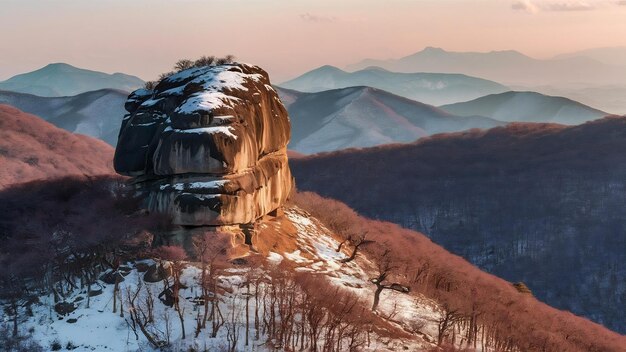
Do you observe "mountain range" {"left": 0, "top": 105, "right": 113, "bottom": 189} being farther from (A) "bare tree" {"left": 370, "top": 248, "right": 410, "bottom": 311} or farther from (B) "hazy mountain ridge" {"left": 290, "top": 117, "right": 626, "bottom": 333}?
(A) "bare tree" {"left": 370, "top": 248, "right": 410, "bottom": 311}

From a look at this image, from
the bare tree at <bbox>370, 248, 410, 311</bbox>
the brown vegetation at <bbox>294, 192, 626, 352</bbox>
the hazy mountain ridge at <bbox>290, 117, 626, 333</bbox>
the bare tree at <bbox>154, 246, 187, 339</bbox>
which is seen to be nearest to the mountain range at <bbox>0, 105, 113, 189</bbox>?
the hazy mountain ridge at <bbox>290, 117, 626, 333</bbox>

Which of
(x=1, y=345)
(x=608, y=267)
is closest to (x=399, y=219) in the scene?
(x=608, y=267)

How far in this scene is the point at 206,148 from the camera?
172 feet

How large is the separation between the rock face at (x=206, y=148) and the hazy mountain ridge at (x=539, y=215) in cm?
8265

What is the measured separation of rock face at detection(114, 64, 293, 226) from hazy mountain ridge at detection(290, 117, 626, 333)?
3254 inches

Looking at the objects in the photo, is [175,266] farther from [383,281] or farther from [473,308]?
[473,308]

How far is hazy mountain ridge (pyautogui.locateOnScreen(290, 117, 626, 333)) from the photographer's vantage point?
127 metres

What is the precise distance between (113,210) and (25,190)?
84.5 feet

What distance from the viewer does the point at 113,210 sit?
54250mm

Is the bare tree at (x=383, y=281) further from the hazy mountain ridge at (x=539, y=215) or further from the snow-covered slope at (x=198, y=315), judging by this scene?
the hazy mountain ridge at (x=539, y=215)

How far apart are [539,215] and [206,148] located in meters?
123

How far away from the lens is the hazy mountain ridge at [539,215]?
127 meters

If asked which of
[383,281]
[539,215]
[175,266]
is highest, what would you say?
[175,266]

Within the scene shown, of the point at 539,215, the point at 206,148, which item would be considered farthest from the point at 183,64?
the point at 539,215
